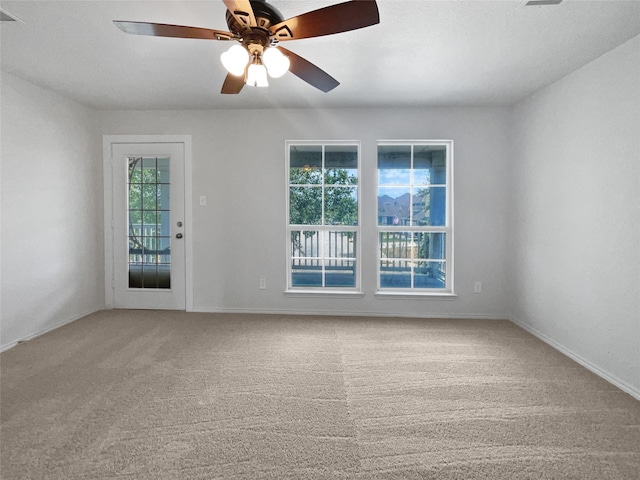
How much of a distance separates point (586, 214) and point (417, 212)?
1609 mm

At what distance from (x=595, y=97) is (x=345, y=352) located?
9.15 ft

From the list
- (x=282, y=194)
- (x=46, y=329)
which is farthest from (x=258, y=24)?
(x=46, y=329)

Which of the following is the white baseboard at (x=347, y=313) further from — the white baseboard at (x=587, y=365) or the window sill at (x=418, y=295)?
the white baseboard at (x=587, y=365)

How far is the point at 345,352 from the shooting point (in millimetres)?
2822

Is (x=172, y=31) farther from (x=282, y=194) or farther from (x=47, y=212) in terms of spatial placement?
(x=47, y=212)

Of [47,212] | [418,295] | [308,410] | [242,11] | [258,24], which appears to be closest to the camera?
[242,11]

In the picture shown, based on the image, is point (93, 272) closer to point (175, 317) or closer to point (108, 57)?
point (175, 317)

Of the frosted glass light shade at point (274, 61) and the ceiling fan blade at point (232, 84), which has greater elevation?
the ceiling fan blade at point (232, 84)

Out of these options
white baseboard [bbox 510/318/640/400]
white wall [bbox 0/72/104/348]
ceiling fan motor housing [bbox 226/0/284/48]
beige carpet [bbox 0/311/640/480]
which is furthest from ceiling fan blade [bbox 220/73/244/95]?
white baseboard [bbox 510/318/640/400]

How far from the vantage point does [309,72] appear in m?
2.00

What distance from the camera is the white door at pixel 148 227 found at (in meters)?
3.97

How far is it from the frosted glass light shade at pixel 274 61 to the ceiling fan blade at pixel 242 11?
0.45 feet

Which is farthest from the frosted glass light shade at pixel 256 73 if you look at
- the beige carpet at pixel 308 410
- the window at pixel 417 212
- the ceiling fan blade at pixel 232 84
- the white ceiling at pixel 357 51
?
the window at pixel 417 212

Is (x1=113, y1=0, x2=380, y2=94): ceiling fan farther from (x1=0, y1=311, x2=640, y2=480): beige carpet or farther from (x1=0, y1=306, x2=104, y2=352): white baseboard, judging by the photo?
(x1=0, y1=306, x2=104, y2=352): white baseboard
